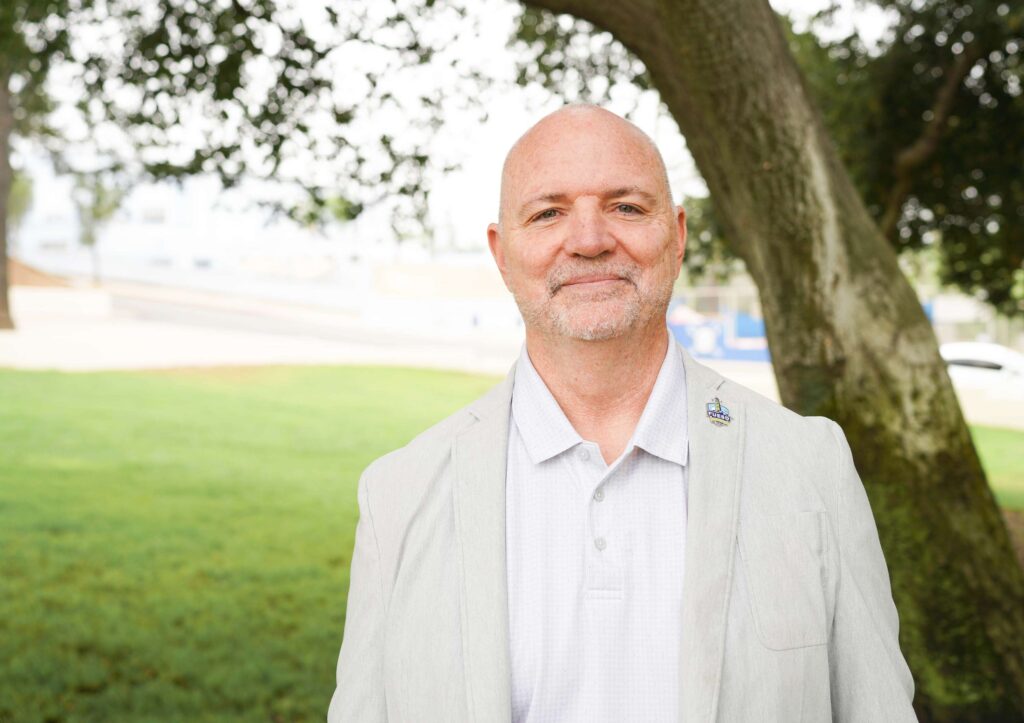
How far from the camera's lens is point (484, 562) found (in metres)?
2.06

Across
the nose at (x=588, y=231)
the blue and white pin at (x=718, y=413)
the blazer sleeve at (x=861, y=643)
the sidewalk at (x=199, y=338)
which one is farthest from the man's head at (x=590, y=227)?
the sidewalk at (x=199, y=338)

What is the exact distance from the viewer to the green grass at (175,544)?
741 cm

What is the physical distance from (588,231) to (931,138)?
34.0 ft

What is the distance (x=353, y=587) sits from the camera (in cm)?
227

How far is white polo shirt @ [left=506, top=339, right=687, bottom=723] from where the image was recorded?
2008 millimetres

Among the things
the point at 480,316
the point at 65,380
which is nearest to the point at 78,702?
the point at 65,380

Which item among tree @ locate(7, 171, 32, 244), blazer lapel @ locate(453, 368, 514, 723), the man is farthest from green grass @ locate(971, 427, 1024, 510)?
tree @ locate(7, 171, 32, 244)

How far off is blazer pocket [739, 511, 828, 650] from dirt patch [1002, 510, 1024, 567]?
9995 mm

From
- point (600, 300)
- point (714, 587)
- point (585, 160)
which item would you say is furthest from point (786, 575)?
point (585, 160)

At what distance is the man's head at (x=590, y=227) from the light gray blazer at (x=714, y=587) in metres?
0.26

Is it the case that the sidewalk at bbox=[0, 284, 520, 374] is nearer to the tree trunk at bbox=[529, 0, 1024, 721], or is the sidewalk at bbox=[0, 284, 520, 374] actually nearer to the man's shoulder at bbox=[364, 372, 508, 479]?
the tree trunk at bbox=[529, 0, 1024, 721]

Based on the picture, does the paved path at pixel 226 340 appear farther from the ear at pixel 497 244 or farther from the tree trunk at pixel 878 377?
the ear at pixel 497 244

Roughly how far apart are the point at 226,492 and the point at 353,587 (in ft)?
52.1

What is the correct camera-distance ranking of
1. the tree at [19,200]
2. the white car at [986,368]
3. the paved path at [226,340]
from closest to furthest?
the white car at [986,368] → the paved path at [226,340] → the tree at [19,200]
